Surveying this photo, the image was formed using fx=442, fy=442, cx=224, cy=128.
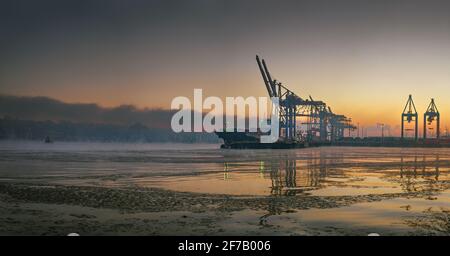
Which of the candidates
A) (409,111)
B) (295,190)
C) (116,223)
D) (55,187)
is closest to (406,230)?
(116,223)

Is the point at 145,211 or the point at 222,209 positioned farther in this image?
the point at 222,209

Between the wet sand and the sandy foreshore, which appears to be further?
the wet sand

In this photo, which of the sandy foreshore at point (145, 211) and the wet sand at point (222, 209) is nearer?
the sandy foreshore at point (145, 211)

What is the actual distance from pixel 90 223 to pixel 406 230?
6.73 metres

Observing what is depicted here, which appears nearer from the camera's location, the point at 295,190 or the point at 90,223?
the point at 90,223

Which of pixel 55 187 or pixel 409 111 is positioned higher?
pixel 409 111

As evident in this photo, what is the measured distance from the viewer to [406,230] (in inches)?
358
